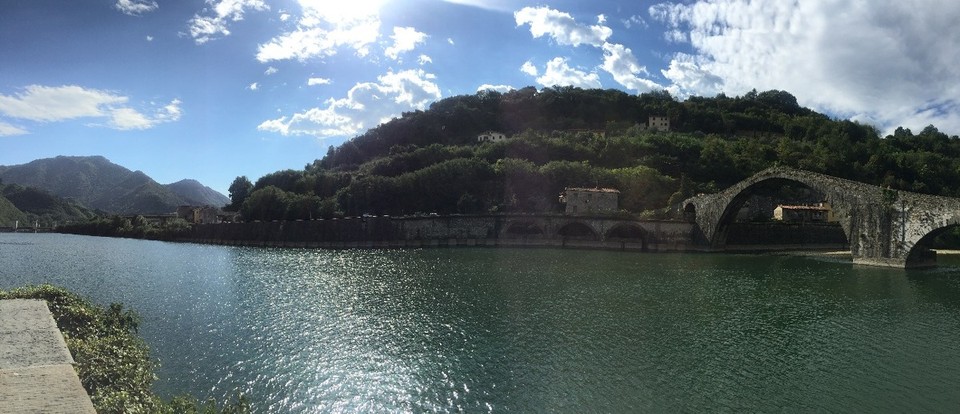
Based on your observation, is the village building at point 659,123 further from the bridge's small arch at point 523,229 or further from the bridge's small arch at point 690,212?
the bridge's small arch at point 523,229

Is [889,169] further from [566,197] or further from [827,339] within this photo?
[827,339]

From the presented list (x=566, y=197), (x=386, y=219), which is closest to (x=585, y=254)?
(x=566, y=197)

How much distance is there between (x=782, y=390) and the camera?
51.5 feet

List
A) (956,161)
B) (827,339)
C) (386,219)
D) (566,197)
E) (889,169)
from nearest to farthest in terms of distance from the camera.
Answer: (827,339), (386,219), (566,197), (889,169), (956,161)

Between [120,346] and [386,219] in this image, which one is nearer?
[120,346]

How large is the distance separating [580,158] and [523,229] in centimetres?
3650

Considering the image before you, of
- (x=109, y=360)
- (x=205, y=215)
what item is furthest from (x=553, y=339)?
(x=205, y=215)

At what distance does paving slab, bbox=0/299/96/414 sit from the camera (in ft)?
32.4

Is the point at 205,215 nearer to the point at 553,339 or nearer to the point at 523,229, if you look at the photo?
the point at 523,229

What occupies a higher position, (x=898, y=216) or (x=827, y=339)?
(x=898, y=216)

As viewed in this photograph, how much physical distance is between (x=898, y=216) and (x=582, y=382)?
4325 cm

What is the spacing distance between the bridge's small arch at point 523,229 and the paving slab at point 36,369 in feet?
206

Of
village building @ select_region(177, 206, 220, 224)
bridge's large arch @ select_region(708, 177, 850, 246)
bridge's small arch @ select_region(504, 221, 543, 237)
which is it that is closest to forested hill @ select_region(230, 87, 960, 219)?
village building @ select_region(177, 206, 220, 224)

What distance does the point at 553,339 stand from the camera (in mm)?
21078
